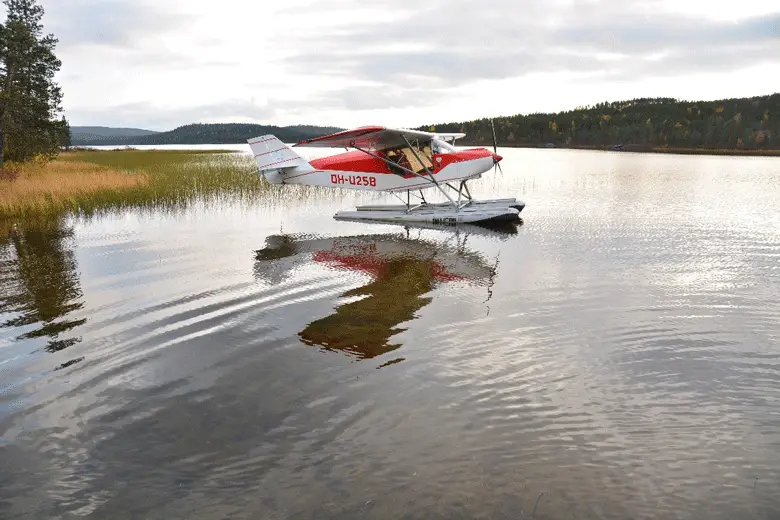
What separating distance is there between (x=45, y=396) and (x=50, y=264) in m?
6.61

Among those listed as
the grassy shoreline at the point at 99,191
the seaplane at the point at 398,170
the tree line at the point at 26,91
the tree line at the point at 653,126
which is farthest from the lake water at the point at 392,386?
the tree line at the point at 653,126

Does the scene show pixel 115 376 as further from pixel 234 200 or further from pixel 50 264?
pixel 234 200

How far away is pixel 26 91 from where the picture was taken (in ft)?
110

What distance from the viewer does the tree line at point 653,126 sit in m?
89.1

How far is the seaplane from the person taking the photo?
50.4ft

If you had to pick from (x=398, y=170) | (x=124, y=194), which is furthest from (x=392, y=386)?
(x=124, y=194)

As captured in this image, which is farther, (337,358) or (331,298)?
(331,298)

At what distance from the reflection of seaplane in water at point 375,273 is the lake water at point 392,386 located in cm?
6

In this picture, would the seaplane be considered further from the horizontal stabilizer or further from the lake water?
the lake water

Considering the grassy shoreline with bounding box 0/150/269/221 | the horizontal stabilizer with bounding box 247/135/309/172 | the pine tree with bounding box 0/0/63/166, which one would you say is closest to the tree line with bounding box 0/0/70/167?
the pine tree with bounding box 0/0/63/166

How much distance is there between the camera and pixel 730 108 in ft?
355

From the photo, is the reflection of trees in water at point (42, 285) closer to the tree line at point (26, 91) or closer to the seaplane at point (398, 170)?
the seaplane at point (398, 170)

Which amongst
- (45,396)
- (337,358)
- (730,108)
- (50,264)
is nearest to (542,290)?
(337,358)

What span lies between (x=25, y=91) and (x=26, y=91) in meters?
0.21
